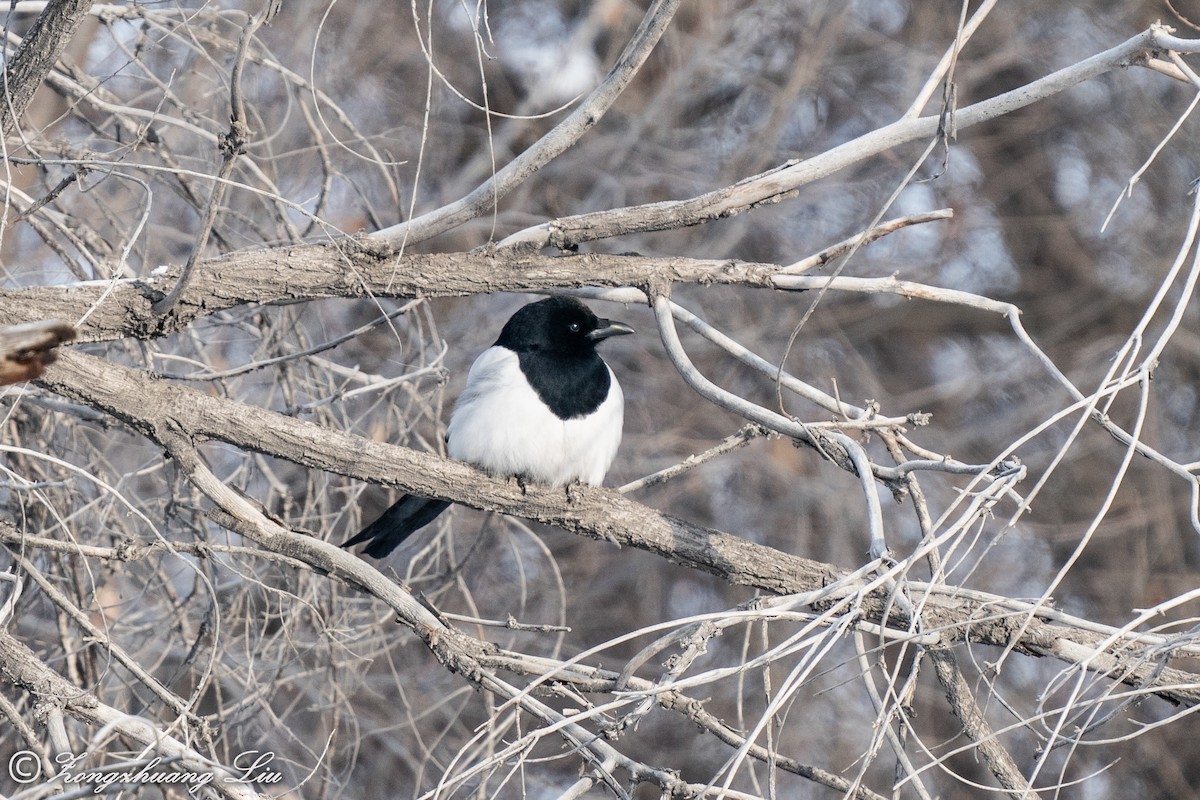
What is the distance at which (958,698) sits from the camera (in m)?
2.42

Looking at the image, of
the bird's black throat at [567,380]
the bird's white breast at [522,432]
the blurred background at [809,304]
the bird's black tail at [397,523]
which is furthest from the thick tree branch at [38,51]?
the blurred background at [809,304]

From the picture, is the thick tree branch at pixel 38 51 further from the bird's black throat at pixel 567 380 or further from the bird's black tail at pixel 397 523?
the bird's black throat at pixel 567 380

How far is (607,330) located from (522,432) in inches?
21.0

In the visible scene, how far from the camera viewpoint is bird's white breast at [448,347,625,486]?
3.51 meters

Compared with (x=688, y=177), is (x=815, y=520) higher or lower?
lower

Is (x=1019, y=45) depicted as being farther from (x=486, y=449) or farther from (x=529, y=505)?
(x=529, y=505)

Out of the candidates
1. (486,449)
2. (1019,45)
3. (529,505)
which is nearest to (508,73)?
(1019,45)

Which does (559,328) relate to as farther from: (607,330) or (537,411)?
(537,411)

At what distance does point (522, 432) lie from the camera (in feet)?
11.7

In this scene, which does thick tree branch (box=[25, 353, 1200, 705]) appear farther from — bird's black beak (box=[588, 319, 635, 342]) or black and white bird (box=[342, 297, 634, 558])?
bird's black beak (box=[588, 319, 635, 342])

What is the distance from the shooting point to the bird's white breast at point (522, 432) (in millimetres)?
3506

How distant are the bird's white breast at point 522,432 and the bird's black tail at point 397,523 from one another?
7.1 inches

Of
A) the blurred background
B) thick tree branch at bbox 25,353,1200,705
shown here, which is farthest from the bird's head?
the blurred background

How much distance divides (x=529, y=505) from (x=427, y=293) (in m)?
0.58
